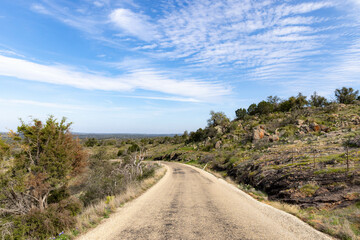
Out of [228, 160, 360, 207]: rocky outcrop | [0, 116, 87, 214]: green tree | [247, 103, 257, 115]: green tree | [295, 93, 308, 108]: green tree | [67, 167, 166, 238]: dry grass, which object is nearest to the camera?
[67, 167, 166, 238]: dry grass

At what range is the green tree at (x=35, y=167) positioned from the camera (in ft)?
37.0

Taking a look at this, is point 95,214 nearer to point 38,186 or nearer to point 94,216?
point 94,216

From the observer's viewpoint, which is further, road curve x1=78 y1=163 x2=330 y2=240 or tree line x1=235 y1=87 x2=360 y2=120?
tree line x1=235 y1=87 x2=360 y2=120

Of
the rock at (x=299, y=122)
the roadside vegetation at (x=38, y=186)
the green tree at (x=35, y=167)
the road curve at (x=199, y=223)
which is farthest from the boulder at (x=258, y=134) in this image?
the green tree at (x=35, y=167)

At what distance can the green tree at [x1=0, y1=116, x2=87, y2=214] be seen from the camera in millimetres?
11273

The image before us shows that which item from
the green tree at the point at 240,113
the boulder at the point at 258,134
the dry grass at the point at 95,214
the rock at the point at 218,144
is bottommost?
the dry grass at the point at 95,214

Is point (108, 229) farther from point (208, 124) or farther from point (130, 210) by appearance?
point (208, 124)

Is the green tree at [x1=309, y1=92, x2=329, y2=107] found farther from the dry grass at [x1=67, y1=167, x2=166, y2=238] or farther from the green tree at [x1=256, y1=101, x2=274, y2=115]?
the dry grass at [x1=67, y1=167, x2=166, y2=238]

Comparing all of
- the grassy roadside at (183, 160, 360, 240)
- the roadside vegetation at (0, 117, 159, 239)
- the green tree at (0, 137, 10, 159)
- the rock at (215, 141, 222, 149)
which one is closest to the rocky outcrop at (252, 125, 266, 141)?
the rock at (215, 141, 222, 149)

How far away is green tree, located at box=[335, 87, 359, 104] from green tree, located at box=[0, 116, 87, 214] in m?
78.4

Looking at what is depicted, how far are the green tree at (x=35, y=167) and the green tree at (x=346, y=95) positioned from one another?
78391mm

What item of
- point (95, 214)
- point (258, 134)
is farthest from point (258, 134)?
point (95, 214)

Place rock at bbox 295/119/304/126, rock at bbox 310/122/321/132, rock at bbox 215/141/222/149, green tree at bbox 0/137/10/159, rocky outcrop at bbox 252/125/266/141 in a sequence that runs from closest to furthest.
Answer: green tree at bbox 0/137/10/159
rock at bbox 310/122/321/132
rocky outcrop at bbox 252/125/266/141
rock at bbox 295/119/304/126
rock at bbox 215/141/222/149

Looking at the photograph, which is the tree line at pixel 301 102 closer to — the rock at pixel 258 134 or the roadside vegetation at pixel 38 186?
the rock at pixel 258 134
